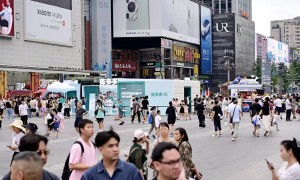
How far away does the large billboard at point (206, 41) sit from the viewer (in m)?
103

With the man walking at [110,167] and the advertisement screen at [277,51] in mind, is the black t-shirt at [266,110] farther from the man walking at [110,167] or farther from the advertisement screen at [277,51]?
the advertisement screen at [277,51]

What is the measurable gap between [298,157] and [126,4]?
8198 centimetres

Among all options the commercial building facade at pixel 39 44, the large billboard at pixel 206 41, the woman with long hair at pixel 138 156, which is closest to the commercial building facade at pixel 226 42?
the large billboard at pixel 206 41

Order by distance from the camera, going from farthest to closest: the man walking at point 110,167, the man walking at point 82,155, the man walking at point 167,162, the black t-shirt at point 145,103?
the black t-shirt at point 145,103 < the man walking at point 82,155 < the man walking at point 110,167 < the man walking at point 167,162

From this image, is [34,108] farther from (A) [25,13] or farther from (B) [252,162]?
(A) [25,13]

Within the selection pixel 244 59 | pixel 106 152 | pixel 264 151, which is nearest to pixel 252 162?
pixel 264 151

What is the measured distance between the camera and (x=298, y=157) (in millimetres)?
6082

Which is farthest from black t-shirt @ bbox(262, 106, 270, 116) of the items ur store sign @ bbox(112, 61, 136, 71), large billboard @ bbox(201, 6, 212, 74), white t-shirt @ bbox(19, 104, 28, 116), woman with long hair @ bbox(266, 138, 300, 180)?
large billboard @ bbox(201, 6, 212, 74)

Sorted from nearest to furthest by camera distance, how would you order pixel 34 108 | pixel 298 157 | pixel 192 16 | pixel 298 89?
pixel 298 157, pixel 34 108, pixel 192 16, pixel 298 89

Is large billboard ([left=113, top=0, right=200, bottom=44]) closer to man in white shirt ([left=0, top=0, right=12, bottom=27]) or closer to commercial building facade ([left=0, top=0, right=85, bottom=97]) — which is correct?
commercial building facade ([left=0, top=0, right=85, bottom=97])

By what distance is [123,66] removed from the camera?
306 ft

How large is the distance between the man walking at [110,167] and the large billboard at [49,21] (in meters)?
64.1

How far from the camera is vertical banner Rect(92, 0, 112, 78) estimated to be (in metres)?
85.6

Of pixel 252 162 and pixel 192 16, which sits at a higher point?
pixel 192 16
